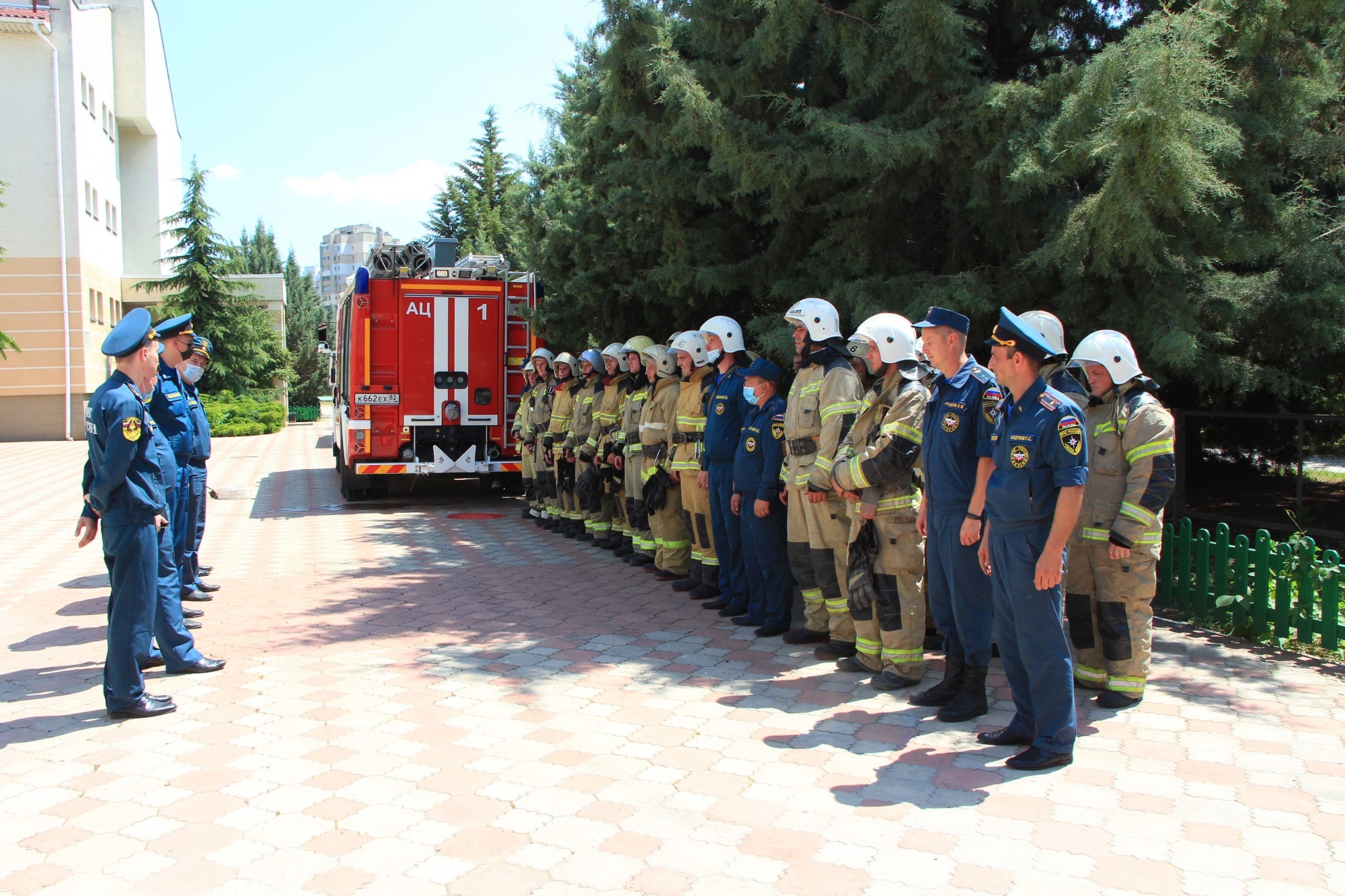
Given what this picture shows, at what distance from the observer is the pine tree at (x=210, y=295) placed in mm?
33062

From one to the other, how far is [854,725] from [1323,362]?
600cm

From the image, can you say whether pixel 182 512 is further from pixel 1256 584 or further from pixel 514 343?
pixel 1256 584

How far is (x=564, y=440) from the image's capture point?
11625mm

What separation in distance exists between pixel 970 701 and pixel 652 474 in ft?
13.7

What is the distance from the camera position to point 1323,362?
8.27 metres

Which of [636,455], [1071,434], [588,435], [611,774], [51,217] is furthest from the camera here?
[51,217]

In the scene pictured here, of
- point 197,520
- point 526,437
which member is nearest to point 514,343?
point 526,437

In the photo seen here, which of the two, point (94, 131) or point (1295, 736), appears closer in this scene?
point (1295, 736)

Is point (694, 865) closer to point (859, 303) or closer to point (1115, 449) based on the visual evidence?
point (1115, 449)

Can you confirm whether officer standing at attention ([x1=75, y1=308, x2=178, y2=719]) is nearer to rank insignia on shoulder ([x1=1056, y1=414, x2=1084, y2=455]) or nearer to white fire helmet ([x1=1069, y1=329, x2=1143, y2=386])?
rank insignia on shoulder ([x1=1056, y1=414, x2=1084, y2=455])

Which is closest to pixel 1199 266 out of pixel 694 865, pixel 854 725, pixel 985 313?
pixel 985 313

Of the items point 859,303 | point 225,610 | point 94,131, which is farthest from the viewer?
point 94,131

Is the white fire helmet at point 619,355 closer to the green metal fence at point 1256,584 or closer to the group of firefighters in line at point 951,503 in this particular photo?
Result: the group of firefighters in line at point 951,503

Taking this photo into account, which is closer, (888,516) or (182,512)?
(888,516)
